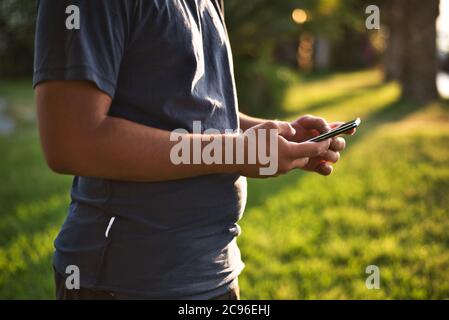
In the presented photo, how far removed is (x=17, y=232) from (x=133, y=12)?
3.84 meters

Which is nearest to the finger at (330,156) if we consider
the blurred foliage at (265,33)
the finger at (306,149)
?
the finger at (306,149)

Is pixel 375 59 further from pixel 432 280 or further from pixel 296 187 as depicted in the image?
pixel 432 280

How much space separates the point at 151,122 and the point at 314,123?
517 millimetres

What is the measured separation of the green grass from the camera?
3.32 m

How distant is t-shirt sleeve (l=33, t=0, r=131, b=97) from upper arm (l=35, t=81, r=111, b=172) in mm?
17

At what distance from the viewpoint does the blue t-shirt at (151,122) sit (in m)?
0.95

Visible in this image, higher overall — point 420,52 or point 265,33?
point 265,33

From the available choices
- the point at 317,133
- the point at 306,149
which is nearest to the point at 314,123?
the point at 317,133

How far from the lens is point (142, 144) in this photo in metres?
1.00

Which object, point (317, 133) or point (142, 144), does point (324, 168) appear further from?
point (142, 144)

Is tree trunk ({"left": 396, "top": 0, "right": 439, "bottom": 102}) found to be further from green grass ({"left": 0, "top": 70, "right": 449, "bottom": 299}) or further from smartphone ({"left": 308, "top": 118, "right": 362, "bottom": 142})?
smartphone ({"left": 308, "top": 118, "right": 362, "bottom": 142})

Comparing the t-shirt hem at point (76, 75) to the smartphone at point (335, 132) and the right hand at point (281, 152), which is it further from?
the smartphone at point (335, 132)

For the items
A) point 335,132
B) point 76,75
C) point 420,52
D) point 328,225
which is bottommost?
point 328,225

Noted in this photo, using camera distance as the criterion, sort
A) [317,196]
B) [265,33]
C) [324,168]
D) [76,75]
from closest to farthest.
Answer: [76,75], [324,168], [317,196], [265,33]
